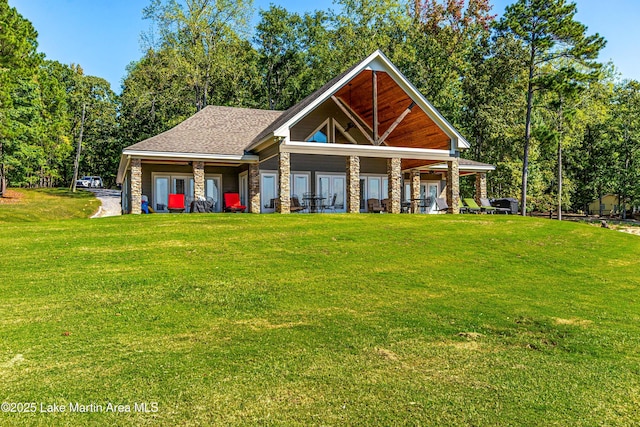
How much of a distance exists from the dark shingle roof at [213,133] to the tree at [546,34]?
60.2ft

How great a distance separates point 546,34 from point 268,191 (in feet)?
77.5

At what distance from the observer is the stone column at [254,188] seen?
2053 centimetres

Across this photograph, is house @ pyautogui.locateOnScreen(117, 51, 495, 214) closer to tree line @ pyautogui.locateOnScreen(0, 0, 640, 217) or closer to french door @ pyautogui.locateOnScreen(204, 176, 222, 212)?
french door @ pyautogui.locateOnScreen(204, 176, 222, 212)

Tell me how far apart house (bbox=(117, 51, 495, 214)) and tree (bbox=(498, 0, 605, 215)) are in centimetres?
1041

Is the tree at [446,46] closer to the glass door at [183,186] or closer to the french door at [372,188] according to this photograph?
the french door at [372,188]

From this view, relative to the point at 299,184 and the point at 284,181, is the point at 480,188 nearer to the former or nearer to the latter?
the point at 299,184

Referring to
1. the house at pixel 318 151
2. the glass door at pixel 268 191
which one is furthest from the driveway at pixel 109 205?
the glass door at pixel 268 191

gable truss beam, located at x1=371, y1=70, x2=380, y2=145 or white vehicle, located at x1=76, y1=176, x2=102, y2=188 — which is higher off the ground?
Answer: gable truss beam, located at x1=371, y1=70, x2=380, y2=145

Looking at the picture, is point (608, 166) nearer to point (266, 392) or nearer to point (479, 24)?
point (479, 24)

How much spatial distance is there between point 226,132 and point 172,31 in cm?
2151

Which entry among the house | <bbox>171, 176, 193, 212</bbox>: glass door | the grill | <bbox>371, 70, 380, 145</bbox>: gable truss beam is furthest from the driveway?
the grill

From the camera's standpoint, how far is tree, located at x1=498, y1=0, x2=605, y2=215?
29.5m

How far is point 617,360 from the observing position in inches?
205

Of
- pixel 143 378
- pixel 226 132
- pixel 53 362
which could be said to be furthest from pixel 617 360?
pixel 226 132
